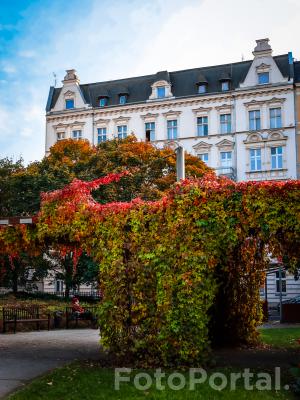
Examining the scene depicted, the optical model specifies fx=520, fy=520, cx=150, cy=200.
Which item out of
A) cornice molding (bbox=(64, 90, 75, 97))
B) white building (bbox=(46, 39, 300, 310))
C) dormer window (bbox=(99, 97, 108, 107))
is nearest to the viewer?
white building (bbox=(46, 39, 300, 310))

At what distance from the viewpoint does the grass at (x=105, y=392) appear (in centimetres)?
835

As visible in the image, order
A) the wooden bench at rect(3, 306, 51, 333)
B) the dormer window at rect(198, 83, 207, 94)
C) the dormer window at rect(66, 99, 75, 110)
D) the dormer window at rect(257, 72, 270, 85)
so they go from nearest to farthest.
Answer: the wooden bench at rect(3, 306, 51, 333) → the dormer window at rect(257, 72, 270, 85) → the dormer window at rect(198, 83, 207, 94) → the dormer window at rect(66, 99, 75, 110)

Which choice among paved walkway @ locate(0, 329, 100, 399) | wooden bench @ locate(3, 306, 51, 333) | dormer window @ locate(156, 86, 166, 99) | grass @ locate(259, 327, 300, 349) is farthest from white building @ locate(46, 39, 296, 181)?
paved walkway @ locate(0, 329, 100, 399)

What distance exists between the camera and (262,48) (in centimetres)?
4934

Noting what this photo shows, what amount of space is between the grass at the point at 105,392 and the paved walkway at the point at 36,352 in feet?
1.52

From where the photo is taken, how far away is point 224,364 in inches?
462

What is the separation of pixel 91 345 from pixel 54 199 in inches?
206

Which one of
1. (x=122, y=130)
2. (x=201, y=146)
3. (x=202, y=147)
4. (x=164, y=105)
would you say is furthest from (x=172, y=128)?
(x=122, y=130)

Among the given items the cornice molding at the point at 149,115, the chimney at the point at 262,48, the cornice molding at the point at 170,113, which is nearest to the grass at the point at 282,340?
the cornice molding at the point at 170,113

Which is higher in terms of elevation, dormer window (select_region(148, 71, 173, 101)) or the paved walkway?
dormer window (select_region(148, 71, 173, 101))

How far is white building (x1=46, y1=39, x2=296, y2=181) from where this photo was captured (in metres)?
47.4

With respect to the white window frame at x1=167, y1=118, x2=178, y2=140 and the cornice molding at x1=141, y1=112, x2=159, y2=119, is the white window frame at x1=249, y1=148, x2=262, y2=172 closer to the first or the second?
the white window frame at x1=167, y1=118, x2=178, y2=140

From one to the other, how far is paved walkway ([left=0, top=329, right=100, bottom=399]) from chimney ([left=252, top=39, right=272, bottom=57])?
37.5 meters

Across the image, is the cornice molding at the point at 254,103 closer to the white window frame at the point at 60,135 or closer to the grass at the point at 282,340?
the white window frame at the point at 60,135
